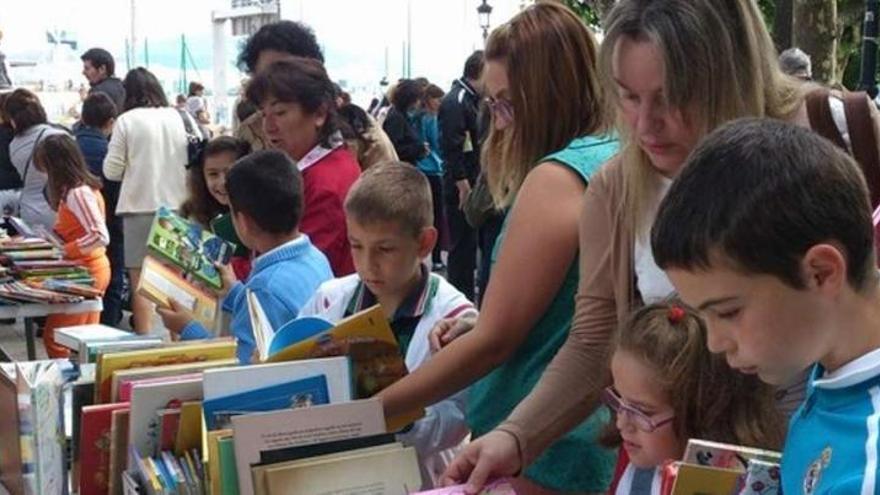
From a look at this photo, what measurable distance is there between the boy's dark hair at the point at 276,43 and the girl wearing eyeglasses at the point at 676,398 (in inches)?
89.6

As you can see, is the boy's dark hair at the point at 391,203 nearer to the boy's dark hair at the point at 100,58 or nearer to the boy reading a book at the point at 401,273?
the boy reading a book at the point at 401,273

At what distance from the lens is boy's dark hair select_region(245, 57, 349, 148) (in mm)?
3061

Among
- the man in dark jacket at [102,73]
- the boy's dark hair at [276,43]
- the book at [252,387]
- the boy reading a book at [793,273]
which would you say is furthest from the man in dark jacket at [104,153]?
the boy reading a book at [793,273]

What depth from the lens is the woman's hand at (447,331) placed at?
196 centimetres

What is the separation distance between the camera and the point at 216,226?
3344 mm

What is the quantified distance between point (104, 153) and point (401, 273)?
4954 millimetres

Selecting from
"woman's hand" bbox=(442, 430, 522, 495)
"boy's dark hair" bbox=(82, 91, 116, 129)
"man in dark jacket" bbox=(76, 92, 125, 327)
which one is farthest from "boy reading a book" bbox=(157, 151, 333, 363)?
"boy's dark hair" bbox=(82, 91, 116, 129)

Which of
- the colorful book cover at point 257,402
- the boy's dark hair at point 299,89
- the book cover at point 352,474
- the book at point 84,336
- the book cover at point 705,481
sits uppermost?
the boy's dark hair at point 299,89

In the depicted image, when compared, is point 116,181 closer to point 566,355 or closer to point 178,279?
point 178,279

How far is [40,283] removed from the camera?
4453 mm

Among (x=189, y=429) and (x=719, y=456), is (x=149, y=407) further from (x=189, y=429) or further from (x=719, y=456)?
(x=719, y=456)

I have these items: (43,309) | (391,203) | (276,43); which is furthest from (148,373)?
(43,309)

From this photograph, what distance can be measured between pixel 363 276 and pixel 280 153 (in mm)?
722

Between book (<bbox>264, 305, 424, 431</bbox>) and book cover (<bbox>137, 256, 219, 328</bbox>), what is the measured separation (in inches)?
34.6
